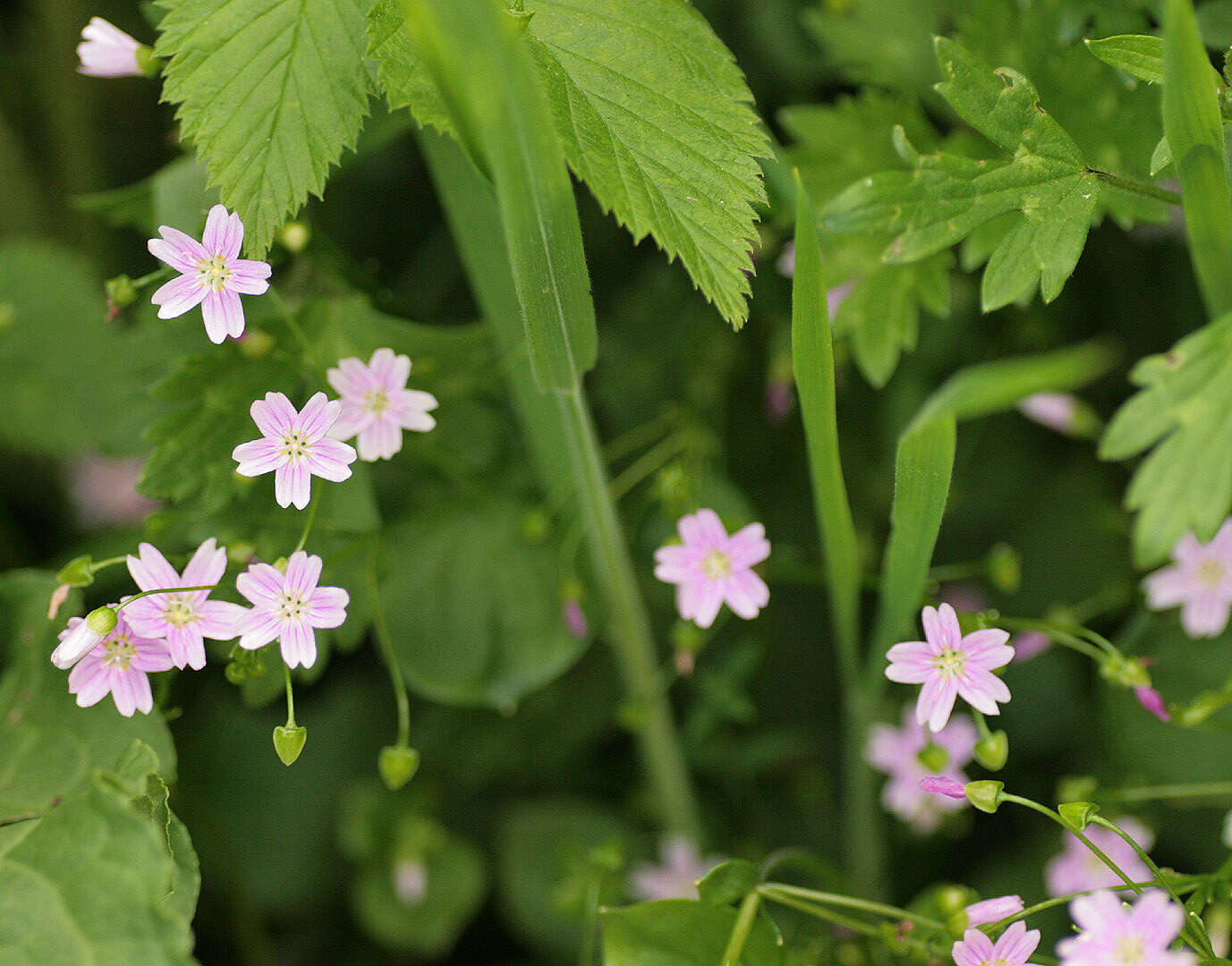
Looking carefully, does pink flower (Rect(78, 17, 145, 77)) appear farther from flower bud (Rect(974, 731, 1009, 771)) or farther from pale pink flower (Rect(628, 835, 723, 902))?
pale pink flower (Rect(628, 835, 723, 902))

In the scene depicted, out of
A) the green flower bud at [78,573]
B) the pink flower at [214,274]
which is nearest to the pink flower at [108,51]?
the pink flower at [214,274]

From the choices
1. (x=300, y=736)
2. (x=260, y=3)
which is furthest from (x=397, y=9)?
(x=300, y=736)

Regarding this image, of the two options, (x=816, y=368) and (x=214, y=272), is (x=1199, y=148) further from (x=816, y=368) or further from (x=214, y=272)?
(x=214, y=272)

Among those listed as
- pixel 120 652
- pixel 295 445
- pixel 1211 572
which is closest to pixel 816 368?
pixel 295 445

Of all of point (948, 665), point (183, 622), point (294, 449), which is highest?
point (294, 449)

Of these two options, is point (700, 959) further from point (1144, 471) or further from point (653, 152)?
point (653, 152)
